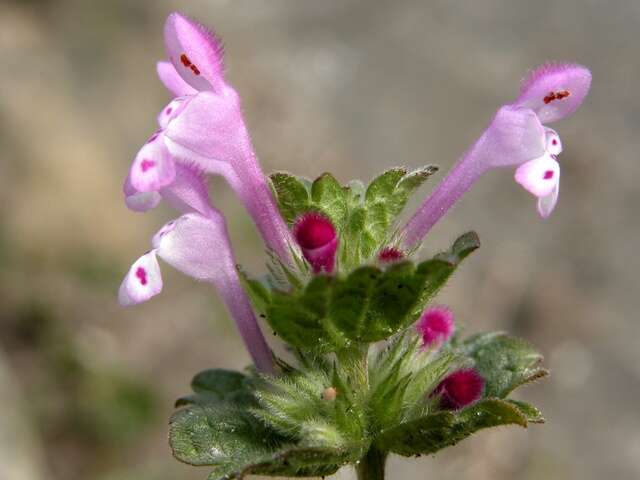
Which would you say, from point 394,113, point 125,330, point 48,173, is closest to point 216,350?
point 125,330

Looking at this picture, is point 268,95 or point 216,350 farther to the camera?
point 268,95

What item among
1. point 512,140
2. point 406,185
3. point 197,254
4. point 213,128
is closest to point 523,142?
point 512,140

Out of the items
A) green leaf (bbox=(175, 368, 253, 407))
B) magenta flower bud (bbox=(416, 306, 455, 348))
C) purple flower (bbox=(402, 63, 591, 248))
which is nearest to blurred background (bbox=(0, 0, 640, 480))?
green leaf (bbox=(175, 368, 253, 407))

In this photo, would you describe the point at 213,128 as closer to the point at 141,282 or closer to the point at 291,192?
the point at 291,192

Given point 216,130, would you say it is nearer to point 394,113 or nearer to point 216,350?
point 216,350

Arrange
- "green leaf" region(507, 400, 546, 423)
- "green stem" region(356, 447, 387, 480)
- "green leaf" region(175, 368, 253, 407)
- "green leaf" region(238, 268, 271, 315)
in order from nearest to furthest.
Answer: "green leaf" region(238, 268, 271, 315)
"green leaf" region(507, 400, 546, 423)
"green stem" region(356, 447, 387, 480)
"green leaf" region(175, 368, 253, 407)

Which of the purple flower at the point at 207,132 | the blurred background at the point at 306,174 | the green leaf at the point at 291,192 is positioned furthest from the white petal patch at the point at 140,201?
the blurred background at the point at 306,174

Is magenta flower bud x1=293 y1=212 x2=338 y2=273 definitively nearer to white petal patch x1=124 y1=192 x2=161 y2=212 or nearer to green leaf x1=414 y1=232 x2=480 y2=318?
green leaf x1=414 y1=232 x2=480 y2=318

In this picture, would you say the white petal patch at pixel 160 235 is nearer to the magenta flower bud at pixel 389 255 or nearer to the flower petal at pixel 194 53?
the flower petal at pixel 194 53
